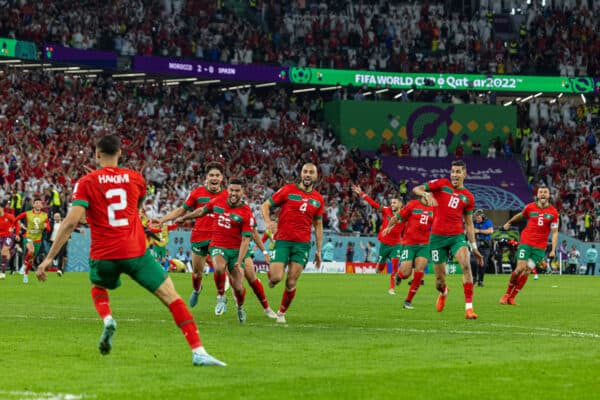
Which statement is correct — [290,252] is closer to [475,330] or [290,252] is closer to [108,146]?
[475,330]

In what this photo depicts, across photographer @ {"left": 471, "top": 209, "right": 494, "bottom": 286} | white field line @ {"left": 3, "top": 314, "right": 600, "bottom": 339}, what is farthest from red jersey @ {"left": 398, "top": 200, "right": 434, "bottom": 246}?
white field line @ {"left": 3, "top": 314, "right": 600, "bottom": 339}

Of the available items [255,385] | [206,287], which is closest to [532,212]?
[206,287]

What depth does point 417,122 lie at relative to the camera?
226ft

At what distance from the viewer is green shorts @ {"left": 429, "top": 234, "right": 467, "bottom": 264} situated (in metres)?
20.9

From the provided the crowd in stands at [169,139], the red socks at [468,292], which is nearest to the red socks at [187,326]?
the red socks at [468,292]

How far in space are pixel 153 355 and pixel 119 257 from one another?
1.55 metres

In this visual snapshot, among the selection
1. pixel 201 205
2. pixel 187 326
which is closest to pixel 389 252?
pixel 201 205

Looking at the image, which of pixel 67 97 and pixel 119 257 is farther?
pixel 67 97

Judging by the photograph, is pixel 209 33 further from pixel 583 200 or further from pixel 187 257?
pixel 583 200

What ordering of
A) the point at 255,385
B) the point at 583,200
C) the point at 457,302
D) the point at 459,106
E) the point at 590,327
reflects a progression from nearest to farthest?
1. the point at 255,385
2. the point at 590,327
3. the point at 457,302
4. the point at 583,200
5. the point at 459,106

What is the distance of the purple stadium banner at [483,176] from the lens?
2490 inches

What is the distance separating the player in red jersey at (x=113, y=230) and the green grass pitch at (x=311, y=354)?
0.86 metres

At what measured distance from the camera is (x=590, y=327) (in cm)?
1803

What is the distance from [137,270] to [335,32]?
56584mm
